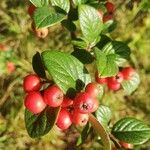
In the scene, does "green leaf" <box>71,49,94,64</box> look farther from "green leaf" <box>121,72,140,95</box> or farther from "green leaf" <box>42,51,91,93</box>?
"green leaf" <box>121,72,140,95</box>

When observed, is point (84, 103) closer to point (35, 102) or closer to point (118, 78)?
point (35, 102)

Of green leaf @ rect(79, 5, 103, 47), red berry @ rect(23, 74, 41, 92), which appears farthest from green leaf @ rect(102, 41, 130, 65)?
red berry @ rect(23, 74, 41, 92)

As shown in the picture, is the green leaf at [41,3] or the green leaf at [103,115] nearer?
the green leaf at [41,3]

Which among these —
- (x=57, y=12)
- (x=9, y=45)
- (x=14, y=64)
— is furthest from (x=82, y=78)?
(x=9, y=45)

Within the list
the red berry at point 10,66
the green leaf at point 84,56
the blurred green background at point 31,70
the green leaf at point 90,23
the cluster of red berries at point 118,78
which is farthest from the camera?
the blurred green background at point 31,70

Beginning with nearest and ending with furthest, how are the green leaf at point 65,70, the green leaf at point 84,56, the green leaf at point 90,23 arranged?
the green leaf at point 65,70 → the green leaf at point 90,23 → the green leaf at point 84,56

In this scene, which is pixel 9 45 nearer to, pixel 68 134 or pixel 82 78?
pixel 68 134

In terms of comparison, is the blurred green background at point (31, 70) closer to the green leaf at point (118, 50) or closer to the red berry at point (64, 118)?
the green leaf at point (118, 50)

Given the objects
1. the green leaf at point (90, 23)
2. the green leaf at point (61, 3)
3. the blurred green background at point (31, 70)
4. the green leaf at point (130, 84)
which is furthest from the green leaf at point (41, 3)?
the blurred green background at point (31, 70)
